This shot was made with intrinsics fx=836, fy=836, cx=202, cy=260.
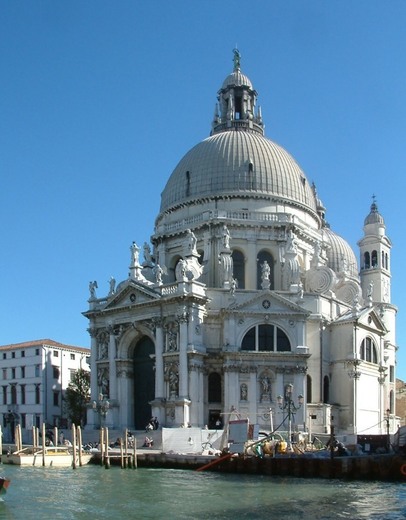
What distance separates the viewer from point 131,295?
2031 inches

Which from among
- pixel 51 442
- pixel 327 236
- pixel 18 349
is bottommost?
pixel 51 442

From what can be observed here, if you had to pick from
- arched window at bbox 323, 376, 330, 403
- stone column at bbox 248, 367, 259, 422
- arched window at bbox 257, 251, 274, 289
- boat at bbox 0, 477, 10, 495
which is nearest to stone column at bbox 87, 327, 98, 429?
stone column at bbox 248, 367, 259, 422

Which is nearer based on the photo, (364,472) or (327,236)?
(364,472)

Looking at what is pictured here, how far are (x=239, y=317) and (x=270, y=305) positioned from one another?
6.52ft

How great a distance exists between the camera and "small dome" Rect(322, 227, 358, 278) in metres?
63.4

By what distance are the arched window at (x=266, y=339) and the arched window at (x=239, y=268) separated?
18.4 ft

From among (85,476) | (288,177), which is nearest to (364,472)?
(85,476)

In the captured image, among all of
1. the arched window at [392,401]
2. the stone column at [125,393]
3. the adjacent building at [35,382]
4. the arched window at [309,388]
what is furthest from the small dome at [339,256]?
the adjacent building at [35,382]

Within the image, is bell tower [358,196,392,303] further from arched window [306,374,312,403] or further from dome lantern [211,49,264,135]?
arched window [306,374,312,403]

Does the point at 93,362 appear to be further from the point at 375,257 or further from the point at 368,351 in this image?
the point at 375,257

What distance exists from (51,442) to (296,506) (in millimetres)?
26641

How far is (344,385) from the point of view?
51.5 m

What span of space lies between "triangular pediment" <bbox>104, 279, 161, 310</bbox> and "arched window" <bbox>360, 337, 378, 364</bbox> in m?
13.7

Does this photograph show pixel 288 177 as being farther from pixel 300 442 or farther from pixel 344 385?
pixel 300 442
